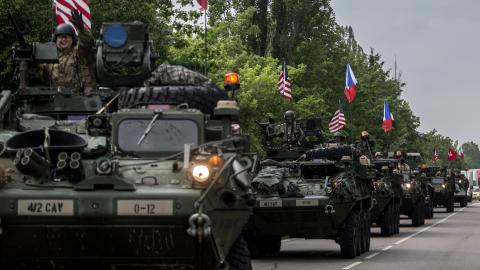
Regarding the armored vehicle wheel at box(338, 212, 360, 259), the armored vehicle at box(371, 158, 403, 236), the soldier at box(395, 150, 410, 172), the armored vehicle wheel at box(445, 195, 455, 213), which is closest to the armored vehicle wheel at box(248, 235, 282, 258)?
the armored vehicle wheel at box(338, 212, 360, 259)

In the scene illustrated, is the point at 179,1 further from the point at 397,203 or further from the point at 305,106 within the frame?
the point at 305,106

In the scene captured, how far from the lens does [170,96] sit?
12484 mm

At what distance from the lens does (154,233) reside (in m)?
9.81

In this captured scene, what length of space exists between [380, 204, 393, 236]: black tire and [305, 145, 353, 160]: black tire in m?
7.71

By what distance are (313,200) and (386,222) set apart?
9988mm

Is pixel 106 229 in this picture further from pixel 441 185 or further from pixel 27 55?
pixel 441 185

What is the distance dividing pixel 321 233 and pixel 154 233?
10312mm

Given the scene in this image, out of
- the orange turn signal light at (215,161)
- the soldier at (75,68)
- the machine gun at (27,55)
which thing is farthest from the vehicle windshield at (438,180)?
the orange turn signal light at (215,161)

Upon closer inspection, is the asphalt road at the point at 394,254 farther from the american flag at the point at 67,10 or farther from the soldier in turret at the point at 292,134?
the american flag at the point at 67,10

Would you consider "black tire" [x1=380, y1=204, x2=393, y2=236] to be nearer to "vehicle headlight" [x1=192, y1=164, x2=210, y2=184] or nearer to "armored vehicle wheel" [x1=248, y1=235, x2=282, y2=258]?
"armored vehicle wheel" [x1=248, y1=235, x2=282, y2=258]

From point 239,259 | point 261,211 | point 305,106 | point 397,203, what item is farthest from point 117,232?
point 305,106

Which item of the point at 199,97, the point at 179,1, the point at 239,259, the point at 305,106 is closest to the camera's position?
the point at 239,259

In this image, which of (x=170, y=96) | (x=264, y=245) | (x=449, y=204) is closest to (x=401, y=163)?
(x=264, y=245)

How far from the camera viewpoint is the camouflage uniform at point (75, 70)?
1409 cm
